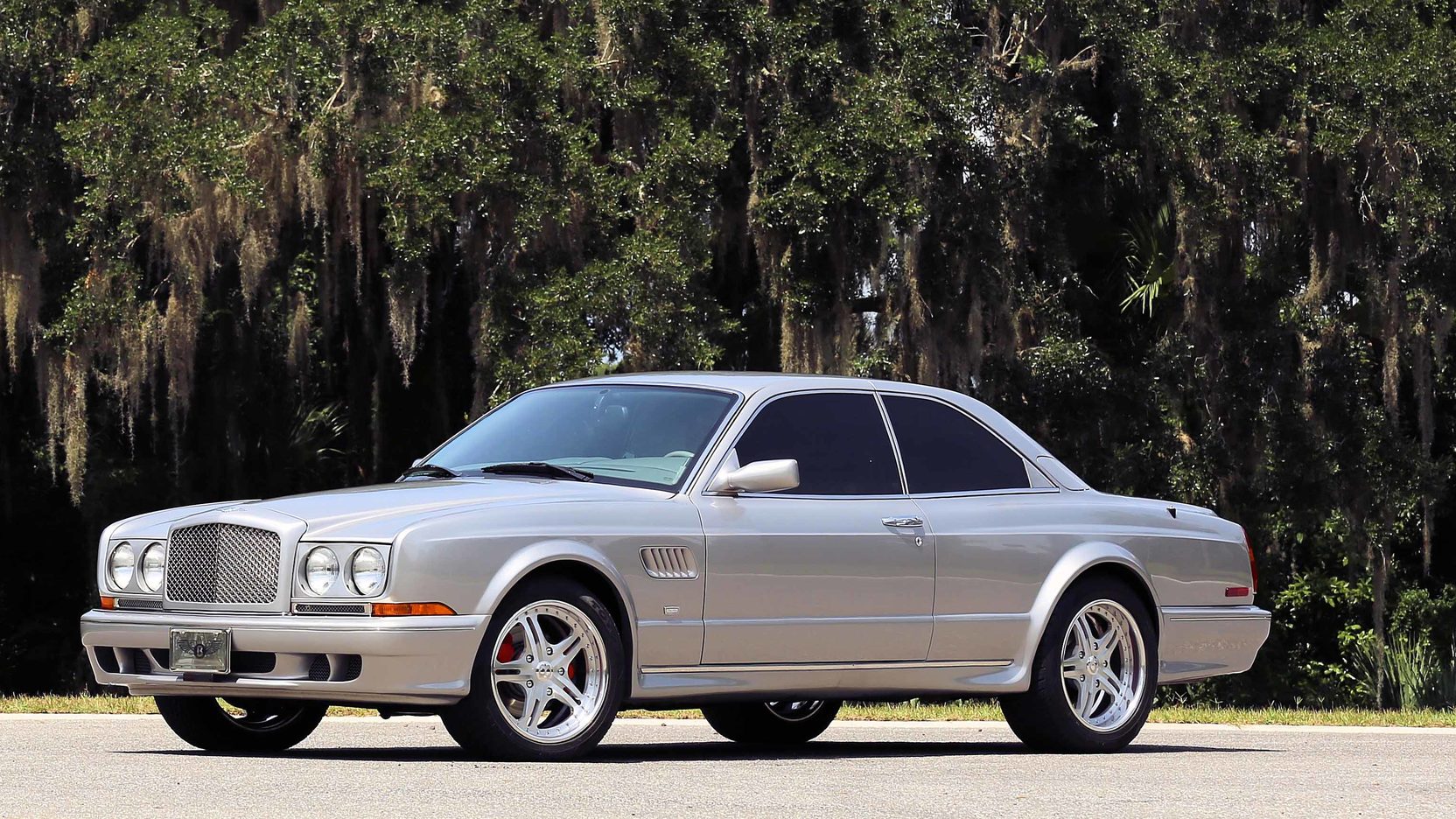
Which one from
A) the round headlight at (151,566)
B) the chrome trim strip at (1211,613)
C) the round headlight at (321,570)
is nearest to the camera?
the round headlight at (321,570)

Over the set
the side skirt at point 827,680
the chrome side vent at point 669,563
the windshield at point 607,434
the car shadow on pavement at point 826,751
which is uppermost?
the windshield at point 607,434

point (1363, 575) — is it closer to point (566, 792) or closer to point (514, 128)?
point (514, 128)

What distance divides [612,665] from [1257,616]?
3760mm

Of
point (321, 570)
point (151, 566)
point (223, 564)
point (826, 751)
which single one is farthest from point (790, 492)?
point (151, 566)

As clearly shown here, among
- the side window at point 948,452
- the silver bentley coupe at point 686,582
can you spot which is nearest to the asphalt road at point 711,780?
the silver bentley coupe at point 686,582

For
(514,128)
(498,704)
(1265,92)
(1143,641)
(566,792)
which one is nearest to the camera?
(566,792)

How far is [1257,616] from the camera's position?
1080cm

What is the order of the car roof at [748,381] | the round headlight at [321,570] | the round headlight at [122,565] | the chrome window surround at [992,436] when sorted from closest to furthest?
the round headlight at [321,570] < the round headlight at [122,565] < the car roof at [748,381] < the chrome window surround at [992,436]

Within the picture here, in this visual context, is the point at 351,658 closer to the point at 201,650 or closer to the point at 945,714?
the point at 201,650

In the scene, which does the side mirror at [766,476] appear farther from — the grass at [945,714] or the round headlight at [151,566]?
the grass at [945,714]

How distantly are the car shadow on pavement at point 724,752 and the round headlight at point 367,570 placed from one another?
0.86m

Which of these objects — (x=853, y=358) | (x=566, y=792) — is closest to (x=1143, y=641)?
(x=566, y=792)

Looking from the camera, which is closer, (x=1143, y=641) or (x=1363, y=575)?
(x=1143, y=641)

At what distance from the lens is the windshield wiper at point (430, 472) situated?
941 centimetres
